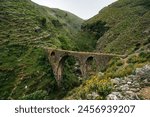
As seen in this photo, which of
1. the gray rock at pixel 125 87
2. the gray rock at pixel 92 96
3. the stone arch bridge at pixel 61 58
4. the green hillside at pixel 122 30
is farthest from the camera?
the green hillside at pixel 122 30

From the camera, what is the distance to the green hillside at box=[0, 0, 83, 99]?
7525cm

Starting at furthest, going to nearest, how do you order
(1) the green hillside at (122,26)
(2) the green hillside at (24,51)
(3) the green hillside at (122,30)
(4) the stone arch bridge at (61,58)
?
(1) the green hillside at (122,26) < (3) the green hillside at (122,30) < (2) the green hillside at (24,51) < (4) the stone arch bridge at (61,58)

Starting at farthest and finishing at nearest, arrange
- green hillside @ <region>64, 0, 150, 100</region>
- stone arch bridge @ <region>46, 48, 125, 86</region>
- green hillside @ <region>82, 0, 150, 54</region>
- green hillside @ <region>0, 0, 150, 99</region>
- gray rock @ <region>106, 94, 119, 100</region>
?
green hillside @ <region>82, 0, 150, 54</region>, green hillside @ <region>64, 0, 150, 100</region>, green hillside @ <region>0, 0, 150, 99</region>, stone arch bridge @ <region>46, 48, 125, 86</region>, gray rock @ <region>106, 94, 119, 100</region>

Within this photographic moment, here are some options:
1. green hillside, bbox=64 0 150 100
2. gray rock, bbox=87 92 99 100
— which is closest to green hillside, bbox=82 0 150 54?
green hillside, bbox=64 0 150 100

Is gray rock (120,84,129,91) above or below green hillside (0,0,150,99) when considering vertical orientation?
above

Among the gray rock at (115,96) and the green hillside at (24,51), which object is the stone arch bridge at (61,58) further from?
the gray rock at (115,96)

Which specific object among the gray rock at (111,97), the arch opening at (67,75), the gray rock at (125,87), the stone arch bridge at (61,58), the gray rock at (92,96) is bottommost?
the arch opening at (67,75)

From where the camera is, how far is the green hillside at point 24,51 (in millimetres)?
75250

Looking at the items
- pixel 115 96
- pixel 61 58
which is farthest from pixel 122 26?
pixel 115 96

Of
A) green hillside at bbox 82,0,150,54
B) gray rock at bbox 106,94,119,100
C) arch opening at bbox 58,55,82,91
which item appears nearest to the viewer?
gray rock at bbox 106,94,119,100

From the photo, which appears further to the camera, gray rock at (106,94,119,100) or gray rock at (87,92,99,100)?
gray rock at (87,92,99,100)

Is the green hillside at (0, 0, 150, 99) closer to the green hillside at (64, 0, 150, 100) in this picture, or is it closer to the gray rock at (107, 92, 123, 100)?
the green hillside at (64, 0, 150, 100)

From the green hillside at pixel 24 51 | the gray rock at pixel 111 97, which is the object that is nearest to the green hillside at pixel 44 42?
the green hillside at pixel 24 51

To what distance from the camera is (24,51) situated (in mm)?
89188
